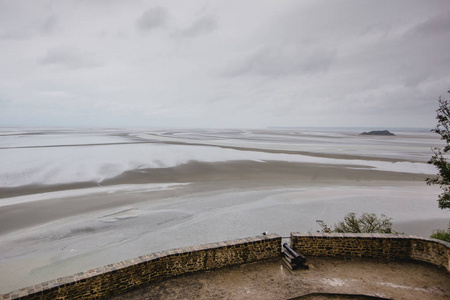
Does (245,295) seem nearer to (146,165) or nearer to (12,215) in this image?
(12,215)

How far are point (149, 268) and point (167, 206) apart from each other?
1020cm

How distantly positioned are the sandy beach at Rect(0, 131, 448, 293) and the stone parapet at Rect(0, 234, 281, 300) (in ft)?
14.8

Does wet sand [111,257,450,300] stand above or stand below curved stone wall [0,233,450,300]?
below

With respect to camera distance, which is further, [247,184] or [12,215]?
[247,184]

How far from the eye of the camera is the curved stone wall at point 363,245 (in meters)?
8.55

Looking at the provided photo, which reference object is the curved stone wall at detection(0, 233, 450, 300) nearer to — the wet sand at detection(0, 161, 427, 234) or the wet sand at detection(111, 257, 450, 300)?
the wet sand at detection(111, 257, 450, 300)

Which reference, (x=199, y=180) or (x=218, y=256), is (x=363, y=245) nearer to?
(x=218, y=256)

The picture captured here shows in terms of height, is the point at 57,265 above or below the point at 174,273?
below

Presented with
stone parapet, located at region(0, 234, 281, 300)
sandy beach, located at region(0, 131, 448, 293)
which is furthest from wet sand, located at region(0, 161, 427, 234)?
stone parapet, located at region(0, 234, 281, 300)

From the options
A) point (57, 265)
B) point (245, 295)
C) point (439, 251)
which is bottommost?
point (57, 265)

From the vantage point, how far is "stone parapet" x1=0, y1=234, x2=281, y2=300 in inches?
242

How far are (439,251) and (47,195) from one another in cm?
2307

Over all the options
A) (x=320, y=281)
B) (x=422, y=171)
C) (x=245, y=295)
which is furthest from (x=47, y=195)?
(x=422, y=171)

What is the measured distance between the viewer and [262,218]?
1563 cm
